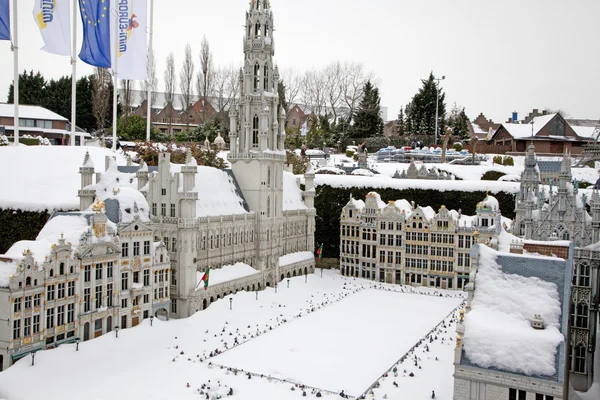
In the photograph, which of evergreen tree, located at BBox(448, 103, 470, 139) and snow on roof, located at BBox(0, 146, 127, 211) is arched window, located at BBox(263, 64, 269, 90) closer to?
snow on roof, located at BBox(0, 146, 127, 211)

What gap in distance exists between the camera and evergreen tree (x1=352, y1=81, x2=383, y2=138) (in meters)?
115

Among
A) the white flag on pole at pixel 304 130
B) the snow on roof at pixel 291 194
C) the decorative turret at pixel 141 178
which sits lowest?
the snow on roof at pixel 291 194

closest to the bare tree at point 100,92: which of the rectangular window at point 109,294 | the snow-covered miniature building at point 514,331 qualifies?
the rectangular window at point 109,294

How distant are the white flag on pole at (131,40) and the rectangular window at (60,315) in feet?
107

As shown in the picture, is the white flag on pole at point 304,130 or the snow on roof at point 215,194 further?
the white flag on pole at point 304,130

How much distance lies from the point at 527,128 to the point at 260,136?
2264 inches

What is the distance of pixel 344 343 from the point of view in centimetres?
4094

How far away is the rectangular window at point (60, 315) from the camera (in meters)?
36.7

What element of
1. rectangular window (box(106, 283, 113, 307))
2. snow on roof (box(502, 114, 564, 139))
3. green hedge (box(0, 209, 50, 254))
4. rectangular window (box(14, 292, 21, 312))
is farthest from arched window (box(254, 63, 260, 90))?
snow on roof (box(502, 114, 564, 139))

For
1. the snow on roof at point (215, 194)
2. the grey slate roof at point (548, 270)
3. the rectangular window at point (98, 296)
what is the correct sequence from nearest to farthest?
the grey slate roof at point (548, 270)
the rectangular window at point (98, 296)
the snow on roof at point (215, 194)

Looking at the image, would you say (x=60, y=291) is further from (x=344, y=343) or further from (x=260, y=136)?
(x=260, y=136)

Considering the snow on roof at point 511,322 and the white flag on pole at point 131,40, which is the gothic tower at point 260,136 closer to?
the white flag on pole at point 131,40

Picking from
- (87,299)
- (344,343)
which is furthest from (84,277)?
(344,343)

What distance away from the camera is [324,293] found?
56531 mm
